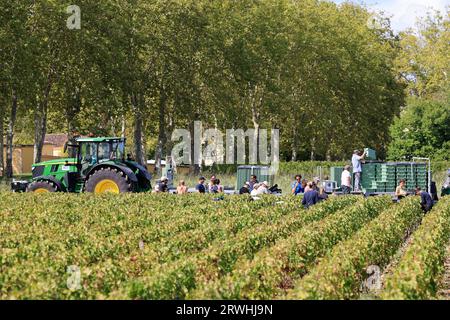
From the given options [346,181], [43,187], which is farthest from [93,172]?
[346,181]

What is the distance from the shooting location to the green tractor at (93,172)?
98.1ft

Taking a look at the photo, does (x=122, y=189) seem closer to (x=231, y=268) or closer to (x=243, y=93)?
(x=231, y=268)

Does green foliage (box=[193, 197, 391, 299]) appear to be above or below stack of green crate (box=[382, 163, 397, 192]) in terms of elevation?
below

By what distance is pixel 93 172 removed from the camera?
3048 cm

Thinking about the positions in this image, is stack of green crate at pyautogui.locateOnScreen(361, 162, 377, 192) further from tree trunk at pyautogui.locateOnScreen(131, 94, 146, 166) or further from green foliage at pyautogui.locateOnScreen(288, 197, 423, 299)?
tree trunk at pyautogui.locateOnScreen(131, 94, 146, 166)

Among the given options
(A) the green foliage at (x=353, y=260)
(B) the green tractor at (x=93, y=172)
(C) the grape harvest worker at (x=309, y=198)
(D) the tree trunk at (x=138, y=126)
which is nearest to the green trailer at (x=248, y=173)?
(B) the green tractor at (x=93, y=172)

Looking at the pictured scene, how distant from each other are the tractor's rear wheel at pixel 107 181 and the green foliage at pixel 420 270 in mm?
12605

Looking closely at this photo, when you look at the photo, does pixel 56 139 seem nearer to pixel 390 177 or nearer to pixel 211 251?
pixel 390 177

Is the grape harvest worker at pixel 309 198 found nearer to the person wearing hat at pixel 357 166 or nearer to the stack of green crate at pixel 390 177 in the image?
the person wearing hat at pixel 357 166

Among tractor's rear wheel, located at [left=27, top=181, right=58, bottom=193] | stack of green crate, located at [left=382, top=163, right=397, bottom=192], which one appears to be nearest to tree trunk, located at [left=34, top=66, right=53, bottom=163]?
tractor's rear wheel, located at [left=27, top=181, right=58, bottom=193]

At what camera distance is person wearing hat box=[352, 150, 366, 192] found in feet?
107

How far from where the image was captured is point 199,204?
27266 mm

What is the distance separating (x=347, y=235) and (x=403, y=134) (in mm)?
42786

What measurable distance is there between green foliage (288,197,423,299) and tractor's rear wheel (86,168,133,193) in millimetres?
9712
